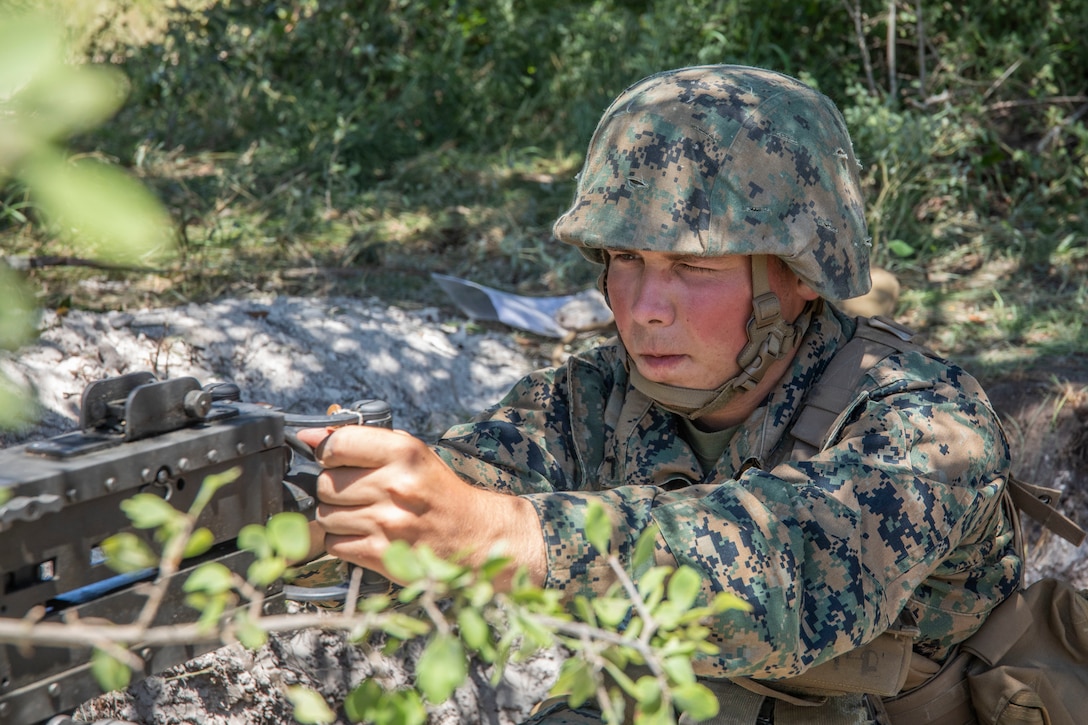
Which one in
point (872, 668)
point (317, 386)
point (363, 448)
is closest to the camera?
point (363, 448)

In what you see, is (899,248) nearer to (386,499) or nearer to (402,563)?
(386,499)

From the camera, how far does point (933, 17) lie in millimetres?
5848

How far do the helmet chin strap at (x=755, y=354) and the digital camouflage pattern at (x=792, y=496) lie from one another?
0.07 meters

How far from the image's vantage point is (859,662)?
2.07 metres

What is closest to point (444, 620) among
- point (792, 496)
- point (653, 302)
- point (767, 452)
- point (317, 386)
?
point (792, 496)

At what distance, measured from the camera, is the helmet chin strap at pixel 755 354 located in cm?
224

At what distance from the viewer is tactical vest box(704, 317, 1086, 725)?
2066 millimetres

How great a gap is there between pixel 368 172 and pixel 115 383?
5086 mm

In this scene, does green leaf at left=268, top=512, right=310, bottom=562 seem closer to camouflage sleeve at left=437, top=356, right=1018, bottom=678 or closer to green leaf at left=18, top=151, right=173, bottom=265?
green leaf at left=18, top=151, right=173, bottom=265

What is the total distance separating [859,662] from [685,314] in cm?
74

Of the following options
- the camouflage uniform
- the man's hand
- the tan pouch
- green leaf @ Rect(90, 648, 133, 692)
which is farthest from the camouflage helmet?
green leaf @ Rect(90, 648, 133, 692)

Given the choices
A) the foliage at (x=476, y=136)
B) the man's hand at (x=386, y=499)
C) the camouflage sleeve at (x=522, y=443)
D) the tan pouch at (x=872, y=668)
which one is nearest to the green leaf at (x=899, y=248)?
the foliage at (x=476, y=136)

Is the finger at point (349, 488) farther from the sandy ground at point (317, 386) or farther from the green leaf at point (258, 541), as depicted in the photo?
the sandy ground at point (317, 386)

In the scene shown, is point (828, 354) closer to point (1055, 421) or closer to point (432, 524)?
point (432, 524)
